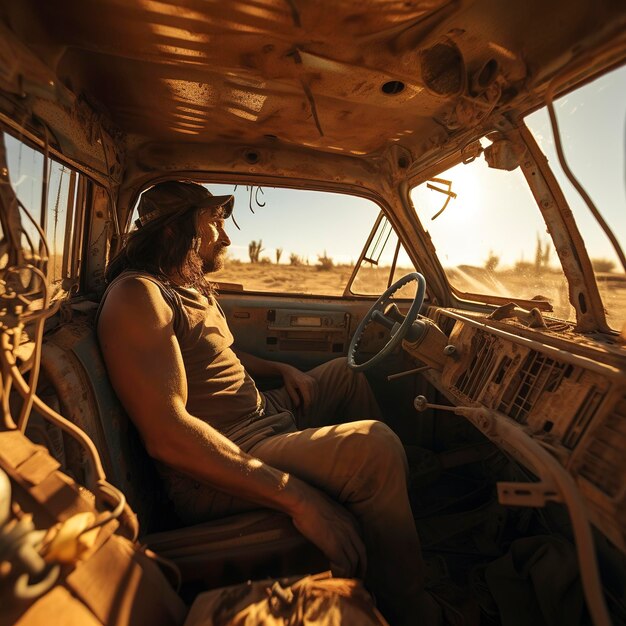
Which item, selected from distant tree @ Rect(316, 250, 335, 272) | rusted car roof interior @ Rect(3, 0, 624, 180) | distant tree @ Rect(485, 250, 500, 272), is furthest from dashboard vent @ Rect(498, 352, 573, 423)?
distant tree @ Rect(316, 250, 335, 272)

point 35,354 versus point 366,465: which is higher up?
point 35,354

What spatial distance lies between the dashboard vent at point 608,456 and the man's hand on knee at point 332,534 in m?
0.72

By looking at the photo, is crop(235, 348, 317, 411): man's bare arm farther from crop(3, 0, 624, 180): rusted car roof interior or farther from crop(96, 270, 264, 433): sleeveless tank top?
crop(3, 0, 624, 180): rusted car roof interior

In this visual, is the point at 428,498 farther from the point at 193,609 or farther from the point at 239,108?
the point at 239,108

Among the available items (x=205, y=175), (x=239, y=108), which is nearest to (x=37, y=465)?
(x=239, y=108)

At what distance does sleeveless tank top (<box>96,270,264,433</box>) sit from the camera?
167 centimetres

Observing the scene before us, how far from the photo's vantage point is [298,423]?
2297 mm

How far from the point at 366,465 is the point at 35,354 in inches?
43.5

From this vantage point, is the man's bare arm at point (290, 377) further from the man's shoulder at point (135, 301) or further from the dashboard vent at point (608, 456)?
the dashboard vent at point (608, 456)

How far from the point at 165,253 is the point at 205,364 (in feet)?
1.99

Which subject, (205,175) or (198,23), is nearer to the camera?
(198,23)

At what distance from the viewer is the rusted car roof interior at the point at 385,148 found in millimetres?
1168

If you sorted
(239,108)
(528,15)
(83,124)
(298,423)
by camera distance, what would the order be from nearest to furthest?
1. (528,15)
2. (83,124)
3. (239,108)
4. (298,423)

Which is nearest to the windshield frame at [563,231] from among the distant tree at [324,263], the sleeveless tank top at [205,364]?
Answer: the sleeveless tank top at [205,364]
